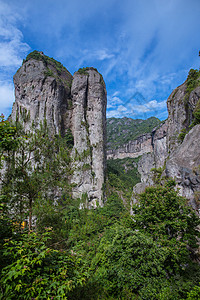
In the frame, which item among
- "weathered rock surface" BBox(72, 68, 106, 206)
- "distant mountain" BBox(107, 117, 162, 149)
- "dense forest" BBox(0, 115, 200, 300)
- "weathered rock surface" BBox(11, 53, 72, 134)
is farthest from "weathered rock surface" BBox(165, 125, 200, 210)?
"distant mountain" BBox(107, 117, 162, 149)

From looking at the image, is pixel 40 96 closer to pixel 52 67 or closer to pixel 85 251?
pixel 52 67

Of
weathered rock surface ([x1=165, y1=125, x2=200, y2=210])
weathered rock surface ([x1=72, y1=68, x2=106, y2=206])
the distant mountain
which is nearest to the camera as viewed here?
weathered rock surface ([x1=165, y1=125, x2=200, y2=210])

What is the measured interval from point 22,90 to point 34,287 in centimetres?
3281

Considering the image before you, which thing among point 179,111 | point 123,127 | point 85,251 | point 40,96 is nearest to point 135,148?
point 123,127

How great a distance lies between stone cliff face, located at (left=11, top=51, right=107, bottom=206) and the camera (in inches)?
1085

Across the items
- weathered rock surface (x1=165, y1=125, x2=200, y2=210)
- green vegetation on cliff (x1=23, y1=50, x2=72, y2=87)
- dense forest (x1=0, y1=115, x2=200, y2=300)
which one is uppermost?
green vegetation on cliff (x1=23, y1=50, x2=72, y2=87)

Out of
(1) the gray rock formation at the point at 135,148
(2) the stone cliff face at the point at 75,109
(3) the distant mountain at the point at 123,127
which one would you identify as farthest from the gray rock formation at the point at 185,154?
A: (3) the distant mountain at the point at 123,127

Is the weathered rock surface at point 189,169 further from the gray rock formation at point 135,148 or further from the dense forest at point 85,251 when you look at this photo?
the gray rock formation at point 135,148

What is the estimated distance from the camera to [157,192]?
10.2 m

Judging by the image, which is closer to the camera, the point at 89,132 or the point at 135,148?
the point at 89,132

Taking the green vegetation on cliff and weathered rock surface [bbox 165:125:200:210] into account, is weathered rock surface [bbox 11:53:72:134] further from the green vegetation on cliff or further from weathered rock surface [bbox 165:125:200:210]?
weathered rock surface [bbox 165:125:200:210]

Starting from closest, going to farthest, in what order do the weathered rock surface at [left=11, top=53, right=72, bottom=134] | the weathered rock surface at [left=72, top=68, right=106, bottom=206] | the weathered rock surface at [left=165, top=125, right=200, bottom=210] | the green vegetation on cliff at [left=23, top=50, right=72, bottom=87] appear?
1. the weathered rock surface at [left=165, top=125, right=200, bottom=210]
2. the weathered rock surface at [left=72, top=68, right=106, bottom=206]
3. the weathered rock surface at [left=11, top=53, right=72, bottom=134]
4. the green vegetation on cliff at [left=23, top=50, right=72, bottom=87]

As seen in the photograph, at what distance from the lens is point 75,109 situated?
103 ft

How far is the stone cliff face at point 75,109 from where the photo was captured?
27547 mm
